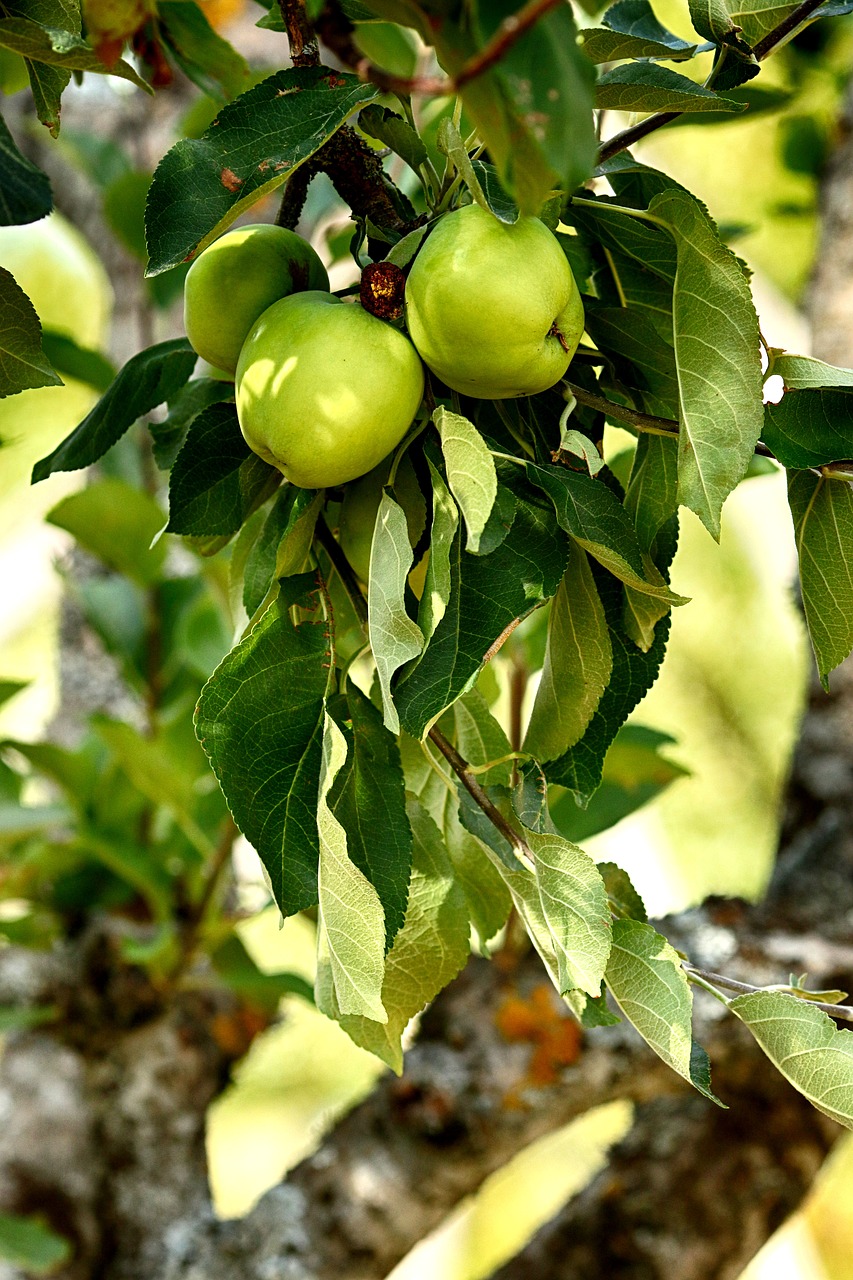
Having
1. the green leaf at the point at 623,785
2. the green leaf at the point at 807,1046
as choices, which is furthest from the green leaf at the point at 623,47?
the green leaf at the point at 623,785

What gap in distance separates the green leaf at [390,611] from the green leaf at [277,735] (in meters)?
0.06

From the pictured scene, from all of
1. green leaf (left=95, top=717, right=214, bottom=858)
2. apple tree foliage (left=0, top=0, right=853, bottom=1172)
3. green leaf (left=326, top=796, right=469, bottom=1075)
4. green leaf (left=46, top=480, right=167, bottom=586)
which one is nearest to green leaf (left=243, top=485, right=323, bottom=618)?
apple tree foliage (left=0, top=0, right=853, bottom=1172)

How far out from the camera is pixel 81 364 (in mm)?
934

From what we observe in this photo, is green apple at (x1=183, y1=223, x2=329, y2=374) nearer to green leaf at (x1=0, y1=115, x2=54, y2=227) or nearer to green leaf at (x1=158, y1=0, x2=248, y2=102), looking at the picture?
green leaf at (x1=0, y1=115, x2=54, y2=227)

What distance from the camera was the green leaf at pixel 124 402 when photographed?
0.48 m

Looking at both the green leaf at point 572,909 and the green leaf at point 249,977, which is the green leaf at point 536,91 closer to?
the green leaf at point 572,909

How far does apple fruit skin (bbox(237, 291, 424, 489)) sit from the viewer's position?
36 cm

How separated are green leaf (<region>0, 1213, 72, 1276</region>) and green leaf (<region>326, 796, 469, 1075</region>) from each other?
500 millimetres

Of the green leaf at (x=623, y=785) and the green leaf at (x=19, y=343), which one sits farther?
the green leaf at (x=623, y=785)

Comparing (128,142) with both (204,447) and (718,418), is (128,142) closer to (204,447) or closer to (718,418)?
(204,447)

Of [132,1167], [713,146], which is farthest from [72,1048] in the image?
[713,146]

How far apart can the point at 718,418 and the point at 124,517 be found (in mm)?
673

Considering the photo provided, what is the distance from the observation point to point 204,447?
0.45 metres

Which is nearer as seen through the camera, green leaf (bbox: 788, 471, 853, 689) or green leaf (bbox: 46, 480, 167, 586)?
green leaf (bbox: 788, 471, 853, 689)
